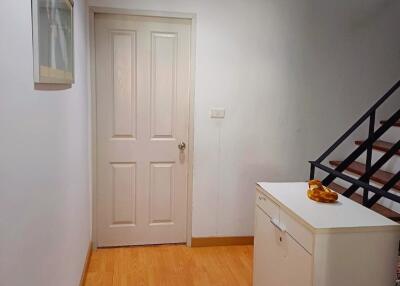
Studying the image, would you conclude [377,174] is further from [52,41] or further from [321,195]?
[52,41]

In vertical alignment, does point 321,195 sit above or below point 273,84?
below

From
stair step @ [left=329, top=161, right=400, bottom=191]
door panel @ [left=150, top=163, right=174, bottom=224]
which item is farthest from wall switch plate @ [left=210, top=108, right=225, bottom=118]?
stair step @ [left=329, top=161, right=400, bottom=191]

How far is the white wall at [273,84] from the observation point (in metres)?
3.36

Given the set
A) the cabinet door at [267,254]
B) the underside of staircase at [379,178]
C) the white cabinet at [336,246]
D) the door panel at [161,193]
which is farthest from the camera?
the door panel at [161,193]

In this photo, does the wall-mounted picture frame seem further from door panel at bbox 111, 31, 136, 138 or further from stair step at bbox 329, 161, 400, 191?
stair step at bbox 329, 161, 400, 191

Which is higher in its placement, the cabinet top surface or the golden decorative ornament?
the golden decorative ornament

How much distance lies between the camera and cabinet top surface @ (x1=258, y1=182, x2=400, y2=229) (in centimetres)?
173

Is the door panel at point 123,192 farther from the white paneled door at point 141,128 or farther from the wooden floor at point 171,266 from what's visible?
the wooden floor at point 171,266

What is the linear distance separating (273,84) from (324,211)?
71.1 inches

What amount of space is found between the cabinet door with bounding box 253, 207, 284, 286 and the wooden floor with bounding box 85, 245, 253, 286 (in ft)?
2.13

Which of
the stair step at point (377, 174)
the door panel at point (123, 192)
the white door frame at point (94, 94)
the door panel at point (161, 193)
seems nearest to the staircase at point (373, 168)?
the stair step at point (377, 174)

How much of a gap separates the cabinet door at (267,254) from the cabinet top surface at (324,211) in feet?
0.58

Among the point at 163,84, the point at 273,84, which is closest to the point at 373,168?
the point at 273,84

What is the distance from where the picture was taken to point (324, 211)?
190cm
